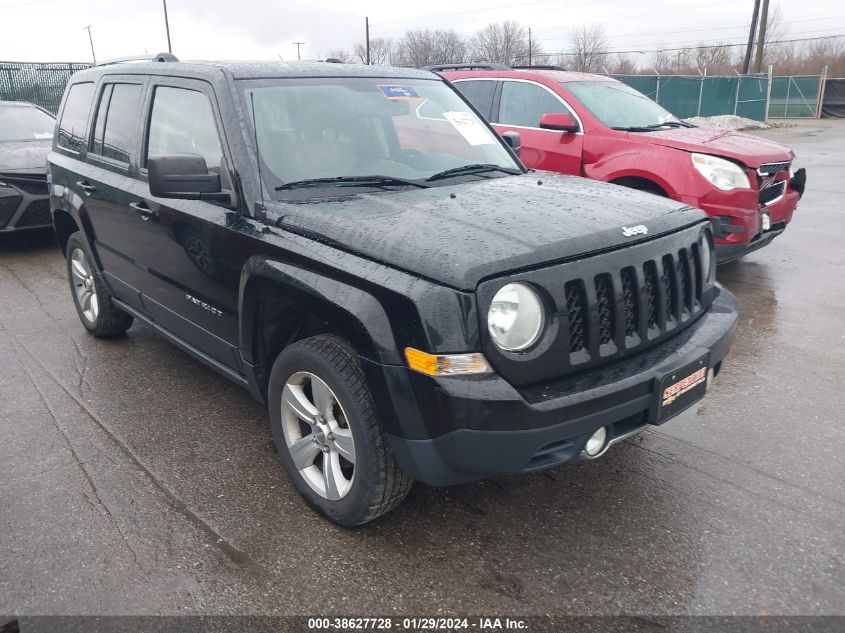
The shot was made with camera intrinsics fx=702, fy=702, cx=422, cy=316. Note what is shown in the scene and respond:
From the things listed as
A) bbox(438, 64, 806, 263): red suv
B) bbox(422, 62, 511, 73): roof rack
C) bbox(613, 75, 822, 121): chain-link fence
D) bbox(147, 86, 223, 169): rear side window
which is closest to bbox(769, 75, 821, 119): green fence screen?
bbox(613, 75, 822, 121): chain-link fence

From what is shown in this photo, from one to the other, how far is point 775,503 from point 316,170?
251 cm

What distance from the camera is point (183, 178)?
9.91 feet

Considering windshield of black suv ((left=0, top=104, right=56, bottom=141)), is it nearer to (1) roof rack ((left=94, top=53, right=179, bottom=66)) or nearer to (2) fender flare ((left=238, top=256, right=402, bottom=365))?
(1) roof rack ((left=94, top=53, right=179, bottom=66))

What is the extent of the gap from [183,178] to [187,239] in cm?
55

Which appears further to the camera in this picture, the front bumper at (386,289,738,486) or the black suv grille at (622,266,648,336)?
the black suv grille at (622,266,648,336)

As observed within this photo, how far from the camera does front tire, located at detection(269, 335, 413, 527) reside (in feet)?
8.54

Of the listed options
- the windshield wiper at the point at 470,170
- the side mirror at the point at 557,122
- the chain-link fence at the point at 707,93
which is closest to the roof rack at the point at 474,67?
the side mirror at the point at 557,122

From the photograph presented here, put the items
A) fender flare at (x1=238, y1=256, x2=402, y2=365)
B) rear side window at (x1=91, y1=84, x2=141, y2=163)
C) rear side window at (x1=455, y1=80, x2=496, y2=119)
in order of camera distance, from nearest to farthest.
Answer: fender flare at (x1=238, y1=256, x2=402, y2=365) < rear side window at (x1=91, y1=84, x2=141, y2=163) < rear side window at (x1=455, y1=80, x2=496, y2=119)

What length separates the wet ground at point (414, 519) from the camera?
8.32 feet

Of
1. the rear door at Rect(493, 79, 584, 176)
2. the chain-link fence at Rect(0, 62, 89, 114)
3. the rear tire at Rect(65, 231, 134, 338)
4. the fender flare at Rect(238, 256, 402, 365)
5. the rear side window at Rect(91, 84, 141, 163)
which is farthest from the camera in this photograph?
the chain-link fence at Rect(0, 62, 89, 114)

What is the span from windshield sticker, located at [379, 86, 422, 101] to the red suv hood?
3.23 metres

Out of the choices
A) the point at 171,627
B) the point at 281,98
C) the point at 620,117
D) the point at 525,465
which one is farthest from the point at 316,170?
the point at 620,117

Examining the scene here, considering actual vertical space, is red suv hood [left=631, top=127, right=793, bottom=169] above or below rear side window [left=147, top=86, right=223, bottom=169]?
below

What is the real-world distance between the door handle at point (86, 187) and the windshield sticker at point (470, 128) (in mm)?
2311
